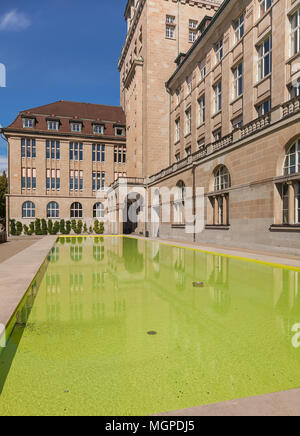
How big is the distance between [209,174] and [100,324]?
64.1ft

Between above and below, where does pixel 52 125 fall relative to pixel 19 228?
above

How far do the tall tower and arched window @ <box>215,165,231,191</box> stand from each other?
1523 cm

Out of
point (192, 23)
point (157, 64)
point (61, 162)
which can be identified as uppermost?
point (192, 23)

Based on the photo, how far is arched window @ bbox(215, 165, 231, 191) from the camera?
2088 cm

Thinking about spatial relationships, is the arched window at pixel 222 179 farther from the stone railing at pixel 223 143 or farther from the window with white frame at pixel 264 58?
the window with white frame at pixel 264 58

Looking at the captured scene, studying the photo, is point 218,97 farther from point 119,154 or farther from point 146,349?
point 146,349

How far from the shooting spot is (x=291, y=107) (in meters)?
14.6

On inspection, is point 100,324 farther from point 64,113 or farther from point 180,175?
point 64,113

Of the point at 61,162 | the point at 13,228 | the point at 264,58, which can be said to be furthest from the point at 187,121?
the point at 13,228

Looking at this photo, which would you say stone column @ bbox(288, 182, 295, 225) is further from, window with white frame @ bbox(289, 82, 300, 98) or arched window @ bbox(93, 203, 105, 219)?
arched window @ bbox(93, 203, 105, 219)

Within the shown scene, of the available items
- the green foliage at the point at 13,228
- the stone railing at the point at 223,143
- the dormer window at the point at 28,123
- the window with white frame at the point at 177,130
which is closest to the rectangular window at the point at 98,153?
the dormer window at the point at 28,123

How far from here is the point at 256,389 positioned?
2787mm

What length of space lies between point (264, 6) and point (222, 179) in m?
12.5

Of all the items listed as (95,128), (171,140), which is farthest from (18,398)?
(95,128)
